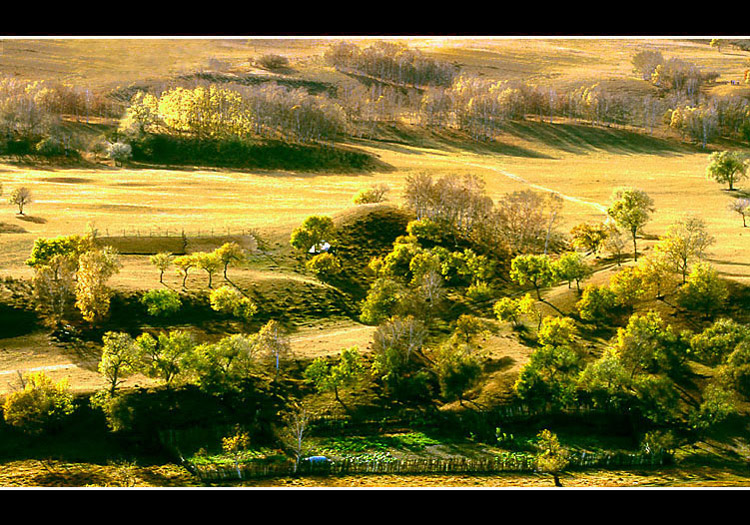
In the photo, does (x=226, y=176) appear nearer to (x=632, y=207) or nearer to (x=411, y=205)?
(x=411, y=205)

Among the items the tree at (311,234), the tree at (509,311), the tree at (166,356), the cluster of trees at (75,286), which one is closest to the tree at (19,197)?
the cluster of trees at (75,286)

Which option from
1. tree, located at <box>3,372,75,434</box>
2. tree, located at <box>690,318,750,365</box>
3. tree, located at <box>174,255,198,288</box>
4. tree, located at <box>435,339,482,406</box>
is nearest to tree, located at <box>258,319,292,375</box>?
tree, located at <box>174,255,198,288</box>

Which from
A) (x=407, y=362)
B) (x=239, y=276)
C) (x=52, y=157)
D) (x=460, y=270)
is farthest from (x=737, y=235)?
(x=52, y=157)

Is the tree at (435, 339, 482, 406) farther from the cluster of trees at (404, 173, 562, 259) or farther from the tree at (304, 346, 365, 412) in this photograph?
the cluster of trees at (404, 173, 562, 259)

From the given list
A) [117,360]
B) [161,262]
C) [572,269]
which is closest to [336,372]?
[117,360]

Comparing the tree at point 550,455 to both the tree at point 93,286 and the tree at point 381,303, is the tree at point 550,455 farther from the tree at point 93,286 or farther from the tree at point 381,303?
the tree at point 93,286

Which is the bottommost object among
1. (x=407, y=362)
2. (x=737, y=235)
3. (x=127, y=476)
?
(x=127, y=476)

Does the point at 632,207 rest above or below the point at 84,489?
above
